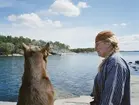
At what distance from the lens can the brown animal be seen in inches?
143

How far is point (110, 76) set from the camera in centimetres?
336

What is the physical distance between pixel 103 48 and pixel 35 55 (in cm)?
78

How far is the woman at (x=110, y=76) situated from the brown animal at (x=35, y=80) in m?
0.54

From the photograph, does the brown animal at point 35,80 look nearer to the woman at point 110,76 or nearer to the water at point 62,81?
the woman at point 110,76

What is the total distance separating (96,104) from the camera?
3.58 metres

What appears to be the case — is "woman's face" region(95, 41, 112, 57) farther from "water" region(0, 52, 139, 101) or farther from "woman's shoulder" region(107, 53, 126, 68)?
"water" region(0, 52, 139, 101)

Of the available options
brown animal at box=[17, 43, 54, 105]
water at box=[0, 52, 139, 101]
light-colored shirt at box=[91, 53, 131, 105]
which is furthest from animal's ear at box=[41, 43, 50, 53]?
water at box=[0, 52, 139, 101]

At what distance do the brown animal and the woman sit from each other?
544 mm

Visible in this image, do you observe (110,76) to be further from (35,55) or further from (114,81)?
(35,55)

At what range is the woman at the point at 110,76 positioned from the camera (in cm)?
336

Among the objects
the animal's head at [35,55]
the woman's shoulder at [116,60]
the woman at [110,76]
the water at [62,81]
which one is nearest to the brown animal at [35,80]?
the animal's head at [35,55]

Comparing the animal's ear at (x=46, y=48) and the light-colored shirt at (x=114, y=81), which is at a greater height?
the animal's ear at (x=46, y=48)

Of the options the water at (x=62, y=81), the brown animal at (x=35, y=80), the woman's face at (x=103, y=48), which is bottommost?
the water at (x=62, y=81)

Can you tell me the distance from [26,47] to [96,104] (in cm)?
101
